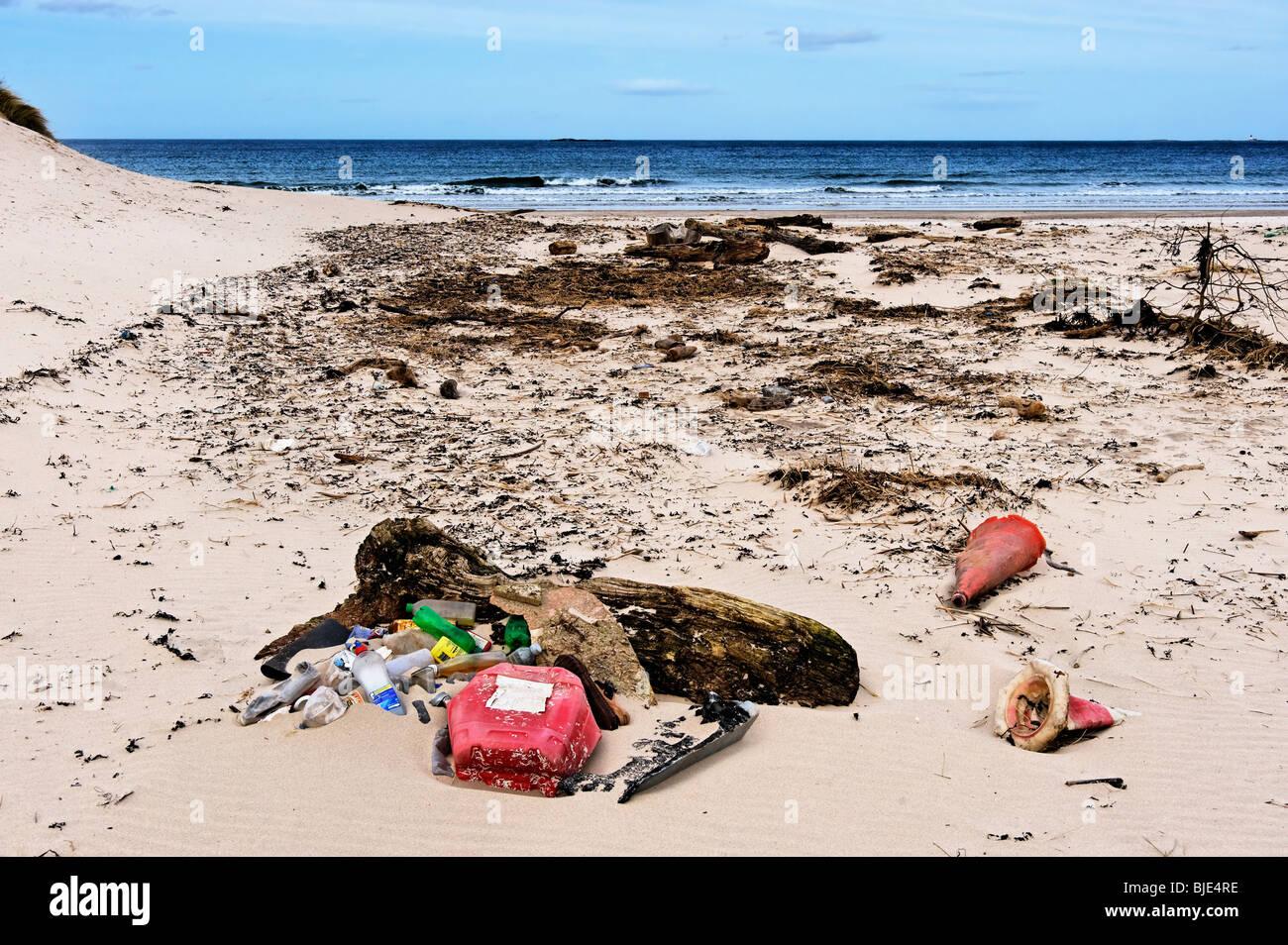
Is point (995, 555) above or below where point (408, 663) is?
above

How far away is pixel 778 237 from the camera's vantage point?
14.4 metres

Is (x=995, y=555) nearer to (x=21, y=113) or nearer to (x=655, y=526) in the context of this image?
(x=655, y=526)

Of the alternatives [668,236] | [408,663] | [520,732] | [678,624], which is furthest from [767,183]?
[520,732]

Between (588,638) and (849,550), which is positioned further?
(849,550)

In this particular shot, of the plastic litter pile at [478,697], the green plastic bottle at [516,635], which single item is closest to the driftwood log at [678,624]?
the plastic litter pile at [478,697]

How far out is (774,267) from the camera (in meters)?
13.0

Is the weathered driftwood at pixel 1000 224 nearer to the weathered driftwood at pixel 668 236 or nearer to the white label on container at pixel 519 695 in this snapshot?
the weathered driftwood at pixel 668 236

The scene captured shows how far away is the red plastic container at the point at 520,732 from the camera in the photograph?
2648mm

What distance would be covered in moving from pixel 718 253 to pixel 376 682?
11584 millimetres

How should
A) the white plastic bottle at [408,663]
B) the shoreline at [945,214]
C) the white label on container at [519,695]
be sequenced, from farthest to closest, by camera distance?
the shoreline at [945,214] < the white plastic bottle at [408,663] < the white label on container at [519,695]

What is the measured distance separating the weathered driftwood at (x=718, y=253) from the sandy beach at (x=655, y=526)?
6.86 feet
